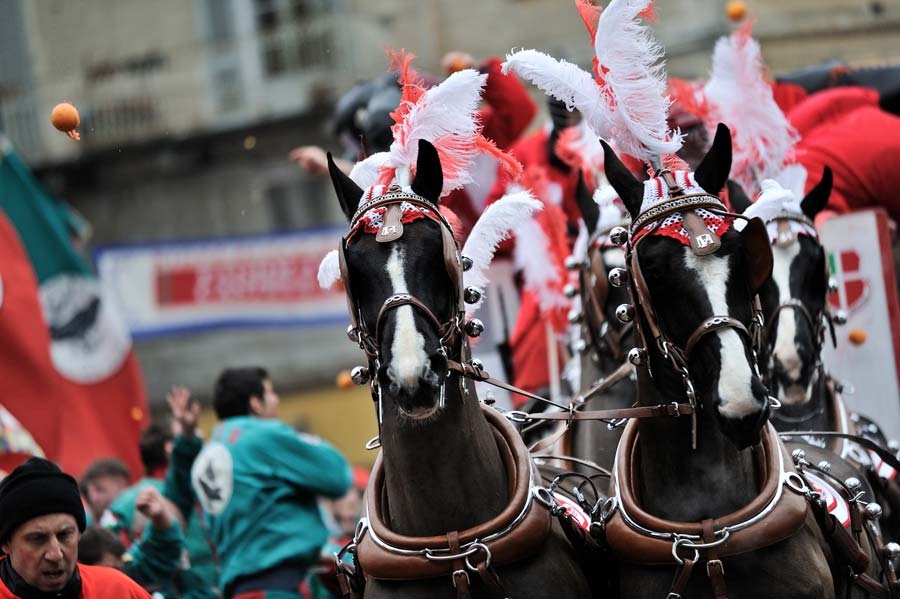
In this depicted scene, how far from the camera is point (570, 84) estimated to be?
5.16 metres

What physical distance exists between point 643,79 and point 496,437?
1332mm

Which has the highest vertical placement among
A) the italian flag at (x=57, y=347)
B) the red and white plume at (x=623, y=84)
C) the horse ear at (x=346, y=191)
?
the red and white plume at (x=623, y=84)

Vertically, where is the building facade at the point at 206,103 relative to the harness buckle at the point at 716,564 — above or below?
below

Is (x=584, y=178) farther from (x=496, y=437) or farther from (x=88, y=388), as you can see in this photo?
(x=88, y=388)

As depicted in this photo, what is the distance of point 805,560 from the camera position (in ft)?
15.5

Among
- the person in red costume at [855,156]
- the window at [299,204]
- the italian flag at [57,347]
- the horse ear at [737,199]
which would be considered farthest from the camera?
the window at [299,204]

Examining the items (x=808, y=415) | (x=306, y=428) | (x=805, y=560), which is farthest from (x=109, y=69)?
(x=805, y=560)

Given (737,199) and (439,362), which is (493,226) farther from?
(737,199)

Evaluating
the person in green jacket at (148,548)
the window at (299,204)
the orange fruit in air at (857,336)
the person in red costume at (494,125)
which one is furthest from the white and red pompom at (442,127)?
the window at (299,204)

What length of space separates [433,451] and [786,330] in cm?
211

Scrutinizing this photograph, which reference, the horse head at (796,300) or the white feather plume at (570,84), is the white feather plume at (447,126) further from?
the horse head at (796,300)

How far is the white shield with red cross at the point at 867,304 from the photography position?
7.45 m

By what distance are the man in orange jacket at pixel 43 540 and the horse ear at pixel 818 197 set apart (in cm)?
324

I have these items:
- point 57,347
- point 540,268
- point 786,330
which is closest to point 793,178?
point 786,330
